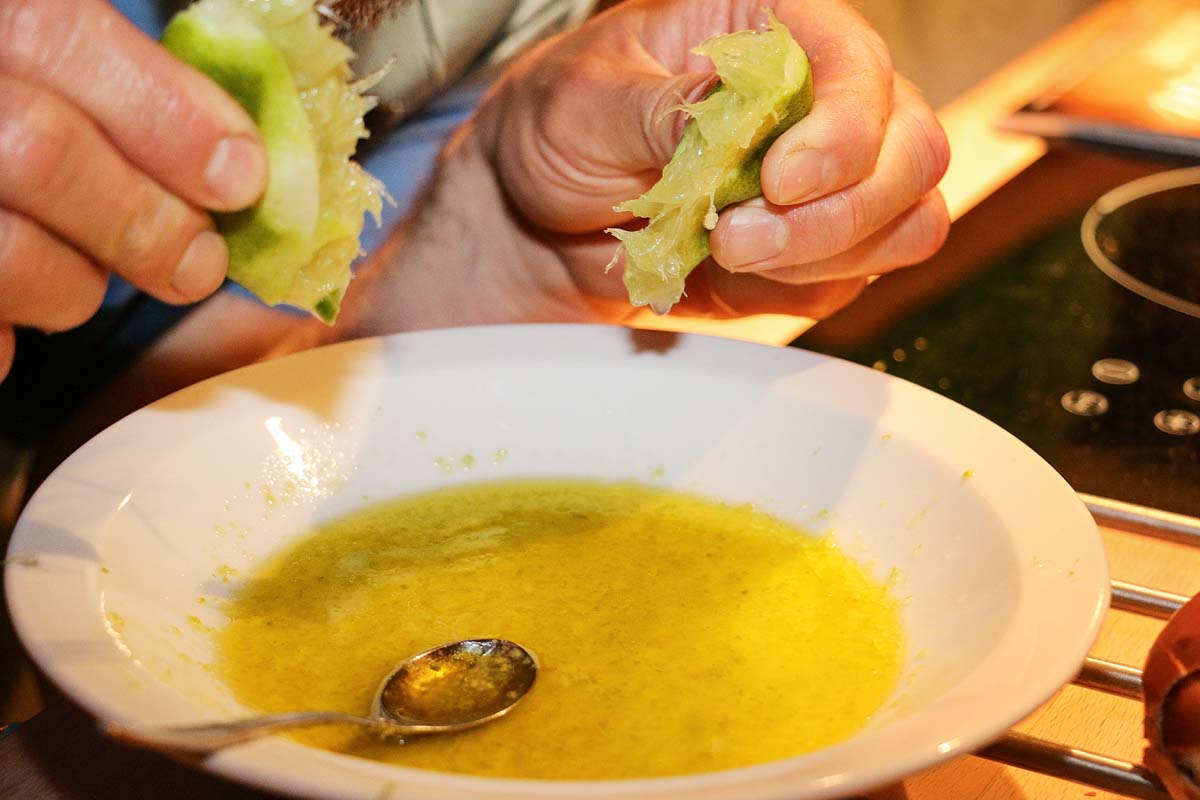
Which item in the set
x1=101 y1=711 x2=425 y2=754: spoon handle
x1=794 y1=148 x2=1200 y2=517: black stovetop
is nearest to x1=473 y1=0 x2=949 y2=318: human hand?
x1=794 y1=148 x2=1200 y2=517: black stovetop

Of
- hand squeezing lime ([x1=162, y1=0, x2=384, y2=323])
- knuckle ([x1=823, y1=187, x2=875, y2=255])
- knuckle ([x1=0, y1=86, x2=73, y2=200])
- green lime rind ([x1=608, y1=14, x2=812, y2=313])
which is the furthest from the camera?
knuckle ([x1=823, y1=187, x2=875, y2=255])

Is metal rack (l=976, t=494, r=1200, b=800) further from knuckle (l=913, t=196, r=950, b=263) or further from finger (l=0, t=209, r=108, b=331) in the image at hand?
finger (l=0, t=209, r=108, b=331)

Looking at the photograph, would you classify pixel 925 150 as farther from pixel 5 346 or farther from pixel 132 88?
pixel 5 346

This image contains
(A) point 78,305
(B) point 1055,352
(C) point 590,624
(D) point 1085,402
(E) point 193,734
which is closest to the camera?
(E) point 193,734

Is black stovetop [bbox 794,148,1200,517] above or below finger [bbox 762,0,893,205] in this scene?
below

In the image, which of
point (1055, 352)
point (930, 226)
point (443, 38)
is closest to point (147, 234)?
point (930, 226)

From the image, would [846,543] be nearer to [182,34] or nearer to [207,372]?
[182,34]

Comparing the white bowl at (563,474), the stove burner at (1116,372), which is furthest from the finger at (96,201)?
the stove burner at (1116,372)
